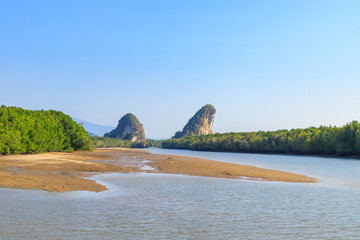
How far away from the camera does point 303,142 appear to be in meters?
118

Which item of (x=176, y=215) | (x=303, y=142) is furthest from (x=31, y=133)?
(x=303, y=142)

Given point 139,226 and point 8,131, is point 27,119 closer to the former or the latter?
point 8,131

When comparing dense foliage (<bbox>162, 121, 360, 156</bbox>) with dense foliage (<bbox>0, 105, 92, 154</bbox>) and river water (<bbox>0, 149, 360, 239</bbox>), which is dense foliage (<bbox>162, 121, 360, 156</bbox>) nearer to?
dense foliage (<bbox>0, 105, 92, 154</bbox>)

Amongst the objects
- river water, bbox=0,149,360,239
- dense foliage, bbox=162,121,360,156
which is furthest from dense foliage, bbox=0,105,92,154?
dense foliage, bbox=162,121,360,156

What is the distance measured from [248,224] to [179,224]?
2.82 m

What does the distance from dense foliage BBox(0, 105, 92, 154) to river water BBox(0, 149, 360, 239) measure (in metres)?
35.7

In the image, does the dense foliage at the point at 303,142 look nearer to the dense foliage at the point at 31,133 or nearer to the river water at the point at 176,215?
the dense foliage at the point at 31,133

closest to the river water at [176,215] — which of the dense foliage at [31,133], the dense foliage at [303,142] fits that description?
the dense foliage at [31,133]

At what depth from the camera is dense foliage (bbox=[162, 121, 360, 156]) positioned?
96750 mm

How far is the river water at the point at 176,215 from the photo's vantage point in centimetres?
1185

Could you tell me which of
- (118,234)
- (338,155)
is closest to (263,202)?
(118,234)

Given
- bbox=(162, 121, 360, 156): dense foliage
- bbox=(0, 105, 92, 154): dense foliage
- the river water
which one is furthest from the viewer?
bbox=(162, 121, 360, 156): dense foliage

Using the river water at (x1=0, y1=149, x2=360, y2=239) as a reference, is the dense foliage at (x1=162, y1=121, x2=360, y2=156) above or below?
above

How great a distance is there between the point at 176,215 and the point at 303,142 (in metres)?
112
